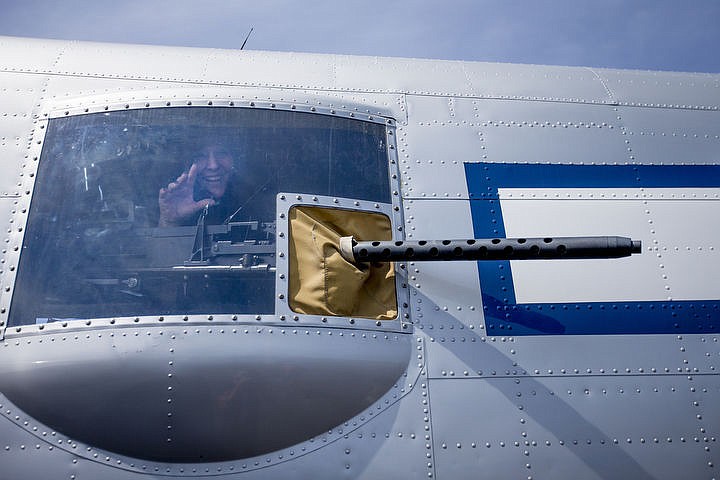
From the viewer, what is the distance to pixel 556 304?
10.8 ft

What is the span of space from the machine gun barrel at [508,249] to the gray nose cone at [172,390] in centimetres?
71

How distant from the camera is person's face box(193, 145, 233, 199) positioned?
10.7 ft

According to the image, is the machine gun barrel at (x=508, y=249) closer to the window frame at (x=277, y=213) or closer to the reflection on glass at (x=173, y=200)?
the window frame at (x=277, y=213)

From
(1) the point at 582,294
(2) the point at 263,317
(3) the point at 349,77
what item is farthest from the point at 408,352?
(3) the point at 349,77

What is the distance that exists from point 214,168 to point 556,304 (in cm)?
201

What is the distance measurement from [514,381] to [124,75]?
284cm

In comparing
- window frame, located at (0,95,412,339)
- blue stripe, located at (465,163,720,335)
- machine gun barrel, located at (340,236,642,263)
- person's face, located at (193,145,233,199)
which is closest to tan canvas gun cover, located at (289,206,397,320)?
window frame, located at (0,95,412,339)

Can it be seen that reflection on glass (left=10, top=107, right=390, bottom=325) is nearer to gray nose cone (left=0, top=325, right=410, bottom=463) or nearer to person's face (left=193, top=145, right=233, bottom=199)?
person's face (left=193, top=145, right=233, bottom=199)

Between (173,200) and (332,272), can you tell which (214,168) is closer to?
(173,200)

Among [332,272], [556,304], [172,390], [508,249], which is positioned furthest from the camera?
[556,304]

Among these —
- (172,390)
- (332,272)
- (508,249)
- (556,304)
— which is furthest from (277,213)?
(556,304)

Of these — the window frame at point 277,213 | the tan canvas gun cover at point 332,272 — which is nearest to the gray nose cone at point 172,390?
the window frame at point 277,213

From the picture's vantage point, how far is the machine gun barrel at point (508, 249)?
9.78 feet

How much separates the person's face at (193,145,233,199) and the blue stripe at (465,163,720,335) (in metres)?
1.40
